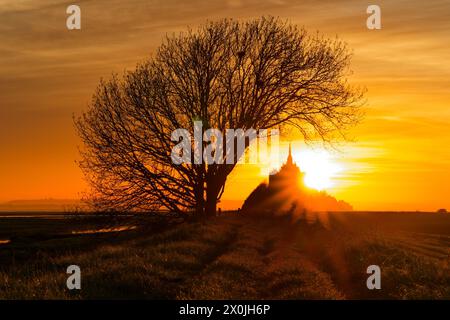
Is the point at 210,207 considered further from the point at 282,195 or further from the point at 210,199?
the point at 282,195

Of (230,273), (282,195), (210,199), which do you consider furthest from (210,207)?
(282,195)

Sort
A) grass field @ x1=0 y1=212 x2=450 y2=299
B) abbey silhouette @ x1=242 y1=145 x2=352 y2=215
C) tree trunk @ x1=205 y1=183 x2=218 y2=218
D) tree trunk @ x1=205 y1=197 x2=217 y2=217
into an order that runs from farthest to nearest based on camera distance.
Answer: abbey silhouette @ x1=242 y1=145 x2=352 y2=215
tree trunk @ x1=205 y1=197 x2=217 y2=217
tree trunk @ x1=205 y1=183 x2=218 y2=218
grass field @ x1=0 y1=212 x2=450 y2=299

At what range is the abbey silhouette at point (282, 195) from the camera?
82.5m

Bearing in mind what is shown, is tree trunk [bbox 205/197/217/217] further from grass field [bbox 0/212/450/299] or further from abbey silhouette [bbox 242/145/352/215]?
abbey silhouette [bbox 242/145/352/215]

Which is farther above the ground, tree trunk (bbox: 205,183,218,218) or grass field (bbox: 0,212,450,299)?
tree trunk (bbox: 205,183,218,218)

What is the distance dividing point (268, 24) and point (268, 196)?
5960cm

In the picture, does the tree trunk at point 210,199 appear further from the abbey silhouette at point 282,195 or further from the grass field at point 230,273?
the abbey silhouette at point 282,195

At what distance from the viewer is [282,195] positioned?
339ft

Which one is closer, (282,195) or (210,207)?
(210,207)

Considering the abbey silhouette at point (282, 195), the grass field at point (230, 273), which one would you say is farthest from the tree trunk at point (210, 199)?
the abbey silhouette at point (282, 195)

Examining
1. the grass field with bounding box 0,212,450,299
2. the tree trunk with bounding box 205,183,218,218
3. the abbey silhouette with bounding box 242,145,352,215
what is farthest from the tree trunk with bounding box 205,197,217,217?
the abbey silhouette with bounding box 242,145,352,215

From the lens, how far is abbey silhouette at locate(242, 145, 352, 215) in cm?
8254

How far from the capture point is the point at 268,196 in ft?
317
